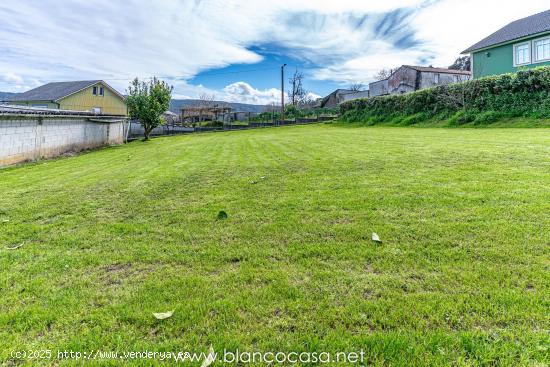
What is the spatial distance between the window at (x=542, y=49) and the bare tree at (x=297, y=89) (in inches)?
1381

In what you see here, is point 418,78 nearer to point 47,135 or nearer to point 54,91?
point 47,135

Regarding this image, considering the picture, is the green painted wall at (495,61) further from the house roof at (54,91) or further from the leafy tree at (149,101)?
the house roof at (54,91)

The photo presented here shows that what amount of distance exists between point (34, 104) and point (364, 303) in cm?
3794

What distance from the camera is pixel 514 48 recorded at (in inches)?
812

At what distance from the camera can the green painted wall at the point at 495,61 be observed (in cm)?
2089

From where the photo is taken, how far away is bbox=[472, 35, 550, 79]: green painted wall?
68.5 ft

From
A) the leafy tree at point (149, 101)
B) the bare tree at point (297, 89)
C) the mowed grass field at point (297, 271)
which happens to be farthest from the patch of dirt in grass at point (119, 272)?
the bare tree at point (297, 89)

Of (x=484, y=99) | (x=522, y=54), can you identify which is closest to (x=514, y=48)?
(x=522, y=54)

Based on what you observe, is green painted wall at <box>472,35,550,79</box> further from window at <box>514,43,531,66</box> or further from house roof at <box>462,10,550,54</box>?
house roof at <box>462,10,550,54</box>

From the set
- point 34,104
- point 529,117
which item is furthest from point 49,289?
point 34,104

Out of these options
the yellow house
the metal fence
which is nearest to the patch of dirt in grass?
the metal fence

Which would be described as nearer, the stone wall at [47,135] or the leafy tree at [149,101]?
the stone wall at [47,135]

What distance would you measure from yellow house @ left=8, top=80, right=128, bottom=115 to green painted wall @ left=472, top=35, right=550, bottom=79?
29023 mm

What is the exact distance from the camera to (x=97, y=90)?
3397cm
